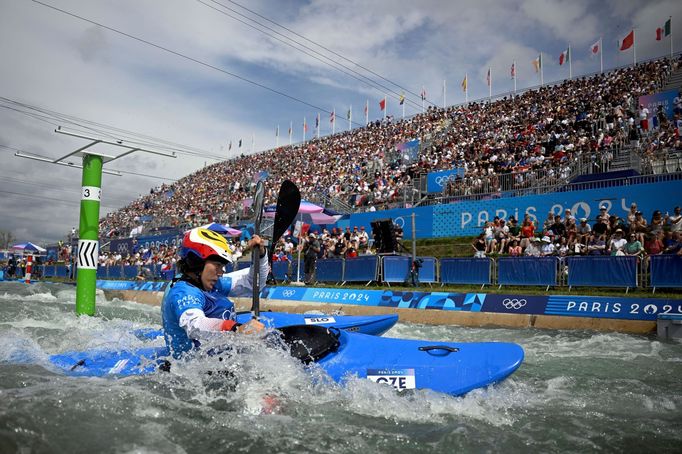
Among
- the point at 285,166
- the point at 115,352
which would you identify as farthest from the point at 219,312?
the point at 285,166

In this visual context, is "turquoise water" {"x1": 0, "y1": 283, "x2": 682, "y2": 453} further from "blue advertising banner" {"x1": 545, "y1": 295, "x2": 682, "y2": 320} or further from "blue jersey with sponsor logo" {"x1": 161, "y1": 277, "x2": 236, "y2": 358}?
"blue advertising banner" {"x1": 545, "y1": 295, "x2": 682, "y2": 320}

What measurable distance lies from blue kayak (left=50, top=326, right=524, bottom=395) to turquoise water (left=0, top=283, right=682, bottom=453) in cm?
11

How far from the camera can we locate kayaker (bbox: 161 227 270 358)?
378cm

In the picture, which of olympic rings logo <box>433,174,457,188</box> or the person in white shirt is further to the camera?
olympic rings logo <box>433,174,457,188</box>

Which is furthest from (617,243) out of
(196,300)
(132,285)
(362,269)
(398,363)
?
(132,285)

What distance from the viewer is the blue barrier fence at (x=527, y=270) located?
11.7 m

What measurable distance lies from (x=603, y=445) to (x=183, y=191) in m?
50.3

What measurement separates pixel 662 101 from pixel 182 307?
67.8 ft

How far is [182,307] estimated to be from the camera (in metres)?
3.88

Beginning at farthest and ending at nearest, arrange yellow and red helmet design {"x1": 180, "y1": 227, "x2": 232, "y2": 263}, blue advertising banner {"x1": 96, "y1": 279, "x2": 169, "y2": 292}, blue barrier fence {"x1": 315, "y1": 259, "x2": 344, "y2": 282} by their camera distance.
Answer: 1. blue advertising banner {"x1": 96, "y1": 279, "x2": 169, "y2": 292}
2. blue barrier fence {"x1": 315, "y1": 259, "x2": 344, "y2": 282}
3. yellow and red helmet design {"x1": 180, "y1": 227, "x2": 232, "y2": 263}

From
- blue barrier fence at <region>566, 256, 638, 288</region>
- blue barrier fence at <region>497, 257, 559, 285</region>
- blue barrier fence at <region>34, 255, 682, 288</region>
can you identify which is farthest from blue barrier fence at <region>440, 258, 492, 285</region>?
blue barrier fence at <region>566, 256, 638, 288</region>

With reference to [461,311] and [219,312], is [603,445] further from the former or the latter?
[461,311]

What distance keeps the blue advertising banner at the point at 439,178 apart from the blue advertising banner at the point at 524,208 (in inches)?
62.4

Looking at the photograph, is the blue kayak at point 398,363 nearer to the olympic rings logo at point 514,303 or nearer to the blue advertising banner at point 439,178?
the olympic rings logo at point 514,303
